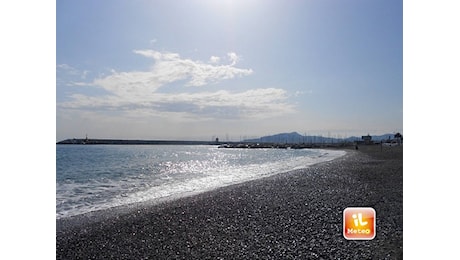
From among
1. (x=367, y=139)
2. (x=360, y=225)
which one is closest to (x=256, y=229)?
(x=360, y=225)

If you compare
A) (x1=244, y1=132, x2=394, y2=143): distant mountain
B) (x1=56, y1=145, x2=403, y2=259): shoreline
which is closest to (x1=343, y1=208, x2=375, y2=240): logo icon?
(x1=56, y1=145, x2=403, y2=259): shoreline

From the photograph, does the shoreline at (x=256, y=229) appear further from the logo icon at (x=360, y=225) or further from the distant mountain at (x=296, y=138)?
the distant mountain at (x=296, y=138)

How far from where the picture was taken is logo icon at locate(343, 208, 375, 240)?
102 inches

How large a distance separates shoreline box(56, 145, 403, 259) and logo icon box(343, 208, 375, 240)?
1.5 inches

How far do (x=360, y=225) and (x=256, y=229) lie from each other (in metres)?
0.81

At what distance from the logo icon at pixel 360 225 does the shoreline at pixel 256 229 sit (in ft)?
0.12

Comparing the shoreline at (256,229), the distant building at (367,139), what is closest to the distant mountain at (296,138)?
the distant building at (367,139)

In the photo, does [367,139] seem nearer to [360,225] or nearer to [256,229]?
[360,225]

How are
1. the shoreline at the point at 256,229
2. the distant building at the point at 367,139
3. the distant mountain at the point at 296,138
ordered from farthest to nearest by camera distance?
the distant mountain at the point at 296,138, the distant building at the point at 367,139, the shoreline at the point at 256,229

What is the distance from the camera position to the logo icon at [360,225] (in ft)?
8.46

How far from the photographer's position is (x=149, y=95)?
9.20ft

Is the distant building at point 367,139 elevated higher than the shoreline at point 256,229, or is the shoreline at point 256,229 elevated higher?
the distant building at point 367,139
